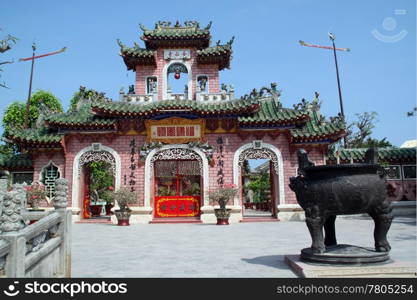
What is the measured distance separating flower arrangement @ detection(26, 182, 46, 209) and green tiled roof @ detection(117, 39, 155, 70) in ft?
25.3

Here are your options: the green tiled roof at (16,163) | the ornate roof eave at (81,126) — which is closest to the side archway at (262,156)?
the ornate roof eave at (81,126)

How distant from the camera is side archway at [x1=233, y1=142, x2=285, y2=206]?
15.3 metres

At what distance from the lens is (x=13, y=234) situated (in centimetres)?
333

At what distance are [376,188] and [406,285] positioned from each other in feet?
4.81

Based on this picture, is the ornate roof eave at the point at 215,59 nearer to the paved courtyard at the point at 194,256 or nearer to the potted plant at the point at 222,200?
the potted plant at the point at 222,200

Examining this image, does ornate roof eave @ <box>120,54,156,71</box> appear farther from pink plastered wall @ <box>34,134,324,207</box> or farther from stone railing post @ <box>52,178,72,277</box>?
Answer: stone railing post @ <box>52,178,72,277</box>

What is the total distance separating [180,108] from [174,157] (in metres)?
2.43

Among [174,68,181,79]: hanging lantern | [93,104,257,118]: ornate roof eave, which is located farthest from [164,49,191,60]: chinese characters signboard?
[93,104,257,118]: ornate roof eave

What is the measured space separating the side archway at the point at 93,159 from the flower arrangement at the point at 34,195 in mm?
1406

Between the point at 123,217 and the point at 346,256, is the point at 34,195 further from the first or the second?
the point at 346,256

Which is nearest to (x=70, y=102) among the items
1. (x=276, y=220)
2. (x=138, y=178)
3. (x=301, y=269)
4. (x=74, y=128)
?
(x=74, y=128)

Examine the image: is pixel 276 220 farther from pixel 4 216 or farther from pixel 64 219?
pixel 4 216

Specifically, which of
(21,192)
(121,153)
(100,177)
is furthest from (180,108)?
(100,177)

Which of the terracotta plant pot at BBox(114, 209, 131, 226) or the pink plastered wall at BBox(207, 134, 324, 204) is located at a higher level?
the pink plastered wall at BBox(207, 134, 324, 204)
